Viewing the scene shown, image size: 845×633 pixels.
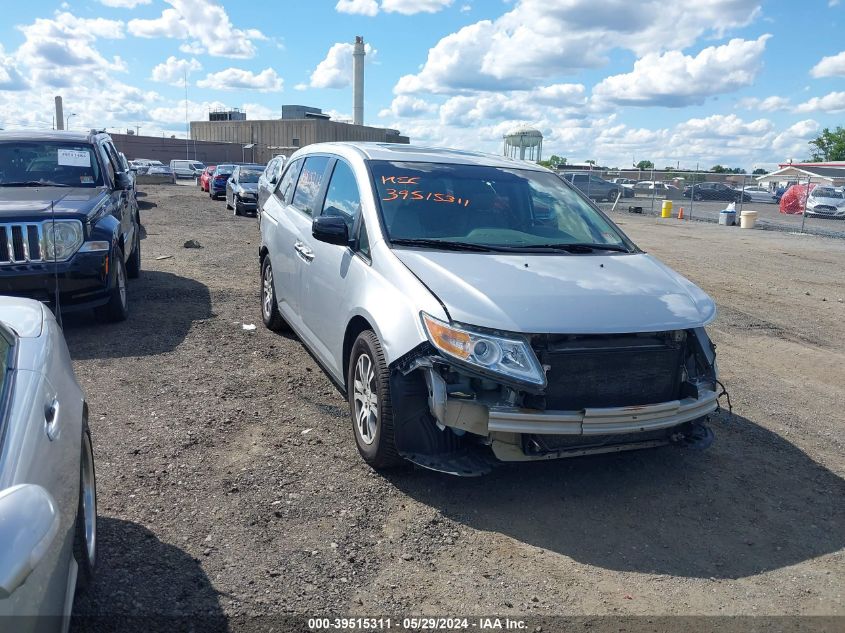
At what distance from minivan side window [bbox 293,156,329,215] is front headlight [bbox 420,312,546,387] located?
101 inches

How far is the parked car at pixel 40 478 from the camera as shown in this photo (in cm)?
170

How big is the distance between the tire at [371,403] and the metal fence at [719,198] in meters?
19.6

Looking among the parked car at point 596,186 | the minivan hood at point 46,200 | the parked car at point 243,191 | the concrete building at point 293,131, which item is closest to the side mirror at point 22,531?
the minivan hood at point 46,200

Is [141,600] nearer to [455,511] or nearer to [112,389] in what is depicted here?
[455,511]

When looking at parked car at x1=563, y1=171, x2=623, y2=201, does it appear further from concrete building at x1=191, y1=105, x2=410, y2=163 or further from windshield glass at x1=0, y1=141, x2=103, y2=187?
concrete building at x1=191, y1=105, x2=410, y2=163

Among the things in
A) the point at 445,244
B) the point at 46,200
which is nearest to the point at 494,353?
the point at 445,244

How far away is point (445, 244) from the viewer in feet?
15.4

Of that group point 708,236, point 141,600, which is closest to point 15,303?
point 141,600

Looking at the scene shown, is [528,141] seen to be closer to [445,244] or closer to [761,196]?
[761,196]

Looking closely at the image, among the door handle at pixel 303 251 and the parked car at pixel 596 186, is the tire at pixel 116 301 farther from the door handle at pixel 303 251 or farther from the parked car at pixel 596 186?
the parked car at pixel 596 186

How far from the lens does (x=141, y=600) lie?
3.03 meters

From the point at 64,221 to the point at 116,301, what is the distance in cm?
Answer: 99

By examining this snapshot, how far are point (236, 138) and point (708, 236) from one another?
3287 inches

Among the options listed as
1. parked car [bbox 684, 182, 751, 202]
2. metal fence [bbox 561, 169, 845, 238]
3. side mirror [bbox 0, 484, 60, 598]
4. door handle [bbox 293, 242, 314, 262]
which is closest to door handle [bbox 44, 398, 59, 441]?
side mirror [bbox 0, 484, 60, 598]
